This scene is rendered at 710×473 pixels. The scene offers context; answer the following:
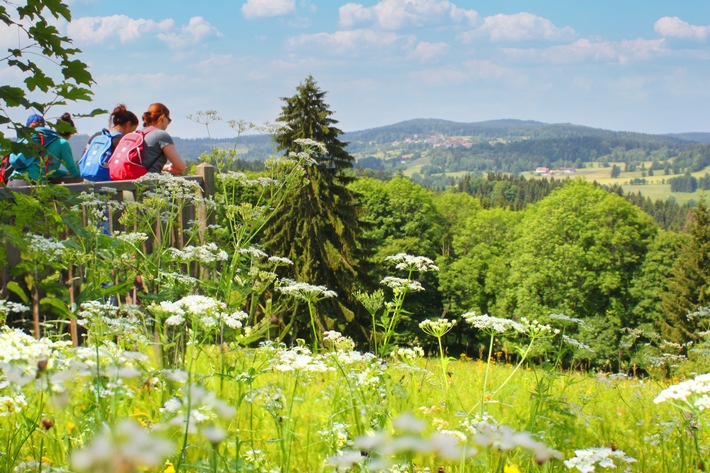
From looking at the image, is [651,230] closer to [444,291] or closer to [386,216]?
[444,291]

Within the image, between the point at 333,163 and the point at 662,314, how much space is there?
24.9 metres

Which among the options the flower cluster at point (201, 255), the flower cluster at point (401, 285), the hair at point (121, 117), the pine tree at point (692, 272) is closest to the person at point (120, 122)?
the hair at point (121, 117)

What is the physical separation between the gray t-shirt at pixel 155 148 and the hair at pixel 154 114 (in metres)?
0.25

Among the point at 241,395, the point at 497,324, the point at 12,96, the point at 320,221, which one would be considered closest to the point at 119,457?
the point at 241,395

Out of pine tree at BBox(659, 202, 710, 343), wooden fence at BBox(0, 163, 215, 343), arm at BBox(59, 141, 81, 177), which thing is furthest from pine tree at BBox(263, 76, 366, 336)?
pine tree at BBox(659, 202, 710, 343)

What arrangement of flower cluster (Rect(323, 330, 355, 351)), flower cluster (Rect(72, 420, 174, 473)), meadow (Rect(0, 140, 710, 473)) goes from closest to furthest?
flower cluster (Rect(72, 420, 174, 473)) → meadow (Rect(0, 140, 710, 473)) → flower cluster (Rect(323, 330, 355, 351))

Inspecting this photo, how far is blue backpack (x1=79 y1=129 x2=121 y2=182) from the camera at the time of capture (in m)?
7.00

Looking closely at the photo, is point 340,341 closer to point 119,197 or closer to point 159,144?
point 119,197

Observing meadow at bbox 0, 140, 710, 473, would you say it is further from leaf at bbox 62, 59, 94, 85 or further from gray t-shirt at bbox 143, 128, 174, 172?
gray t-shirt at bbox 143, 128, 174, 172

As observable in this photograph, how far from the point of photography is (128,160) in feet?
22.1

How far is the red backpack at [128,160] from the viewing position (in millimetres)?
6723

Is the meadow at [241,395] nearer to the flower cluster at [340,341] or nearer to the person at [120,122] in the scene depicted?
the flower cluster at [340,341]

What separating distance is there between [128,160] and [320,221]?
17.1m

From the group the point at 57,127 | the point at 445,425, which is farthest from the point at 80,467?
the point at 57,127
